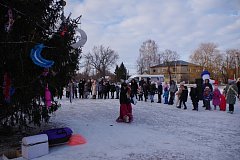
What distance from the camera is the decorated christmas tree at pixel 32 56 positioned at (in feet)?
23.3

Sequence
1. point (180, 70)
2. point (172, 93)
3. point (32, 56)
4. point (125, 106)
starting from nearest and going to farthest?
point (32, 56), point (125, 106), point (172, 93), point (180, 70)

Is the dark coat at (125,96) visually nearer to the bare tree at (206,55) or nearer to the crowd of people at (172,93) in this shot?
the crowd of people at (172,93)

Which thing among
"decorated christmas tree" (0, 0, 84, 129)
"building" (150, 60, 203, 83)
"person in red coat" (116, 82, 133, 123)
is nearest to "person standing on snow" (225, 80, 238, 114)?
"person in red coat" (116, 82, 133, 123)

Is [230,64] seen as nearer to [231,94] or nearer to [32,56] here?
[231,94]

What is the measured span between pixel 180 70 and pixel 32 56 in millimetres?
97370

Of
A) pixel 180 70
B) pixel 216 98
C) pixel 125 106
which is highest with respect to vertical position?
pixel 180 70

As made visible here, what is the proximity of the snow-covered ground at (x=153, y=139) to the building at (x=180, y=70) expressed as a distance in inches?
2550

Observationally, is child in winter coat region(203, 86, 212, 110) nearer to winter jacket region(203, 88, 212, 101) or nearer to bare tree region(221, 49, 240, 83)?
winter jacket region(203, 88, 212, 101)

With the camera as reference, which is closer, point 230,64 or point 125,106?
point 125,106

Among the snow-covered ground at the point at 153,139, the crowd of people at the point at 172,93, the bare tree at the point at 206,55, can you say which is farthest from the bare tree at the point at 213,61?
the snow-covered ground at the point at 153,139

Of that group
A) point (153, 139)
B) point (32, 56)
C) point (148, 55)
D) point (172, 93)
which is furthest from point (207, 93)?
point (148, 55)

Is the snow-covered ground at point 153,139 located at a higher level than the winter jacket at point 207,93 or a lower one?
lower

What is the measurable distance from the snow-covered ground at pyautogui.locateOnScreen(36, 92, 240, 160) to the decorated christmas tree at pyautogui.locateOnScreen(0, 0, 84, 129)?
181cm

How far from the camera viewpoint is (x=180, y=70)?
10088 cm
